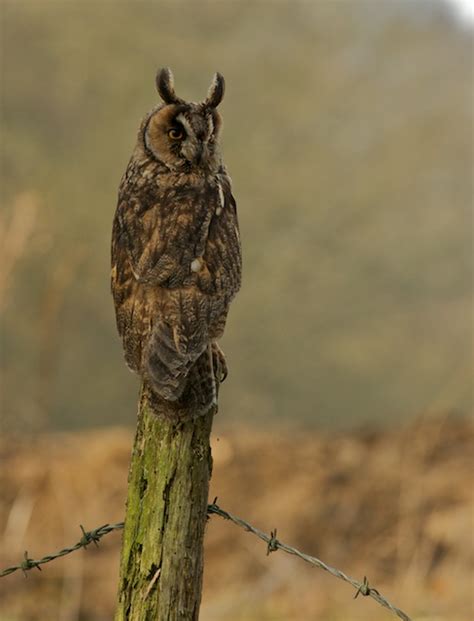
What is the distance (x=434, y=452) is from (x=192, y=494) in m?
6.68

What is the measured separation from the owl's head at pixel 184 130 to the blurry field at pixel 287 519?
3856 mm

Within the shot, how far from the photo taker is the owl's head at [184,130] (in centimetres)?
339

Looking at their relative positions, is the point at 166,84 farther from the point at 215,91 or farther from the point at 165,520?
the point at 165,520

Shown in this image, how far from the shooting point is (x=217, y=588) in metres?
7.62

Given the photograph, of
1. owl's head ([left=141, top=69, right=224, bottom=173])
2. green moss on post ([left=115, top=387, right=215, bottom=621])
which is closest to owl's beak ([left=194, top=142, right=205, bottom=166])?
owl's head ([left=141, top=69, right=224, bottom=173])

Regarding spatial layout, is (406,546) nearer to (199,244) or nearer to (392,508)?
(392,508)

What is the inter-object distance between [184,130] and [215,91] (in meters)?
0.21

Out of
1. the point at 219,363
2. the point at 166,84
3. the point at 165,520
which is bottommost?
the point at 165,520

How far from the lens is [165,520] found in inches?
106

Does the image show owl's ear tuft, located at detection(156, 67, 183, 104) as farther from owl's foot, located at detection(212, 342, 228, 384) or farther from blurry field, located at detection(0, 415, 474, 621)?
blurry field, located at detection(0, 415, 474, 621)

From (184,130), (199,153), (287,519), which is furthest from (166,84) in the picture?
(287,519)

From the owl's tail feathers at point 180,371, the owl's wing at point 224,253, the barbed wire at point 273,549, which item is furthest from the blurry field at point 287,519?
the owl's tail feathers at point 180,371

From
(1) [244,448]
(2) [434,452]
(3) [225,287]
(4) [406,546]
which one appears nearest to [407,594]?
(4) [406,546]

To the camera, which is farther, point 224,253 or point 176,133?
point 176,133
